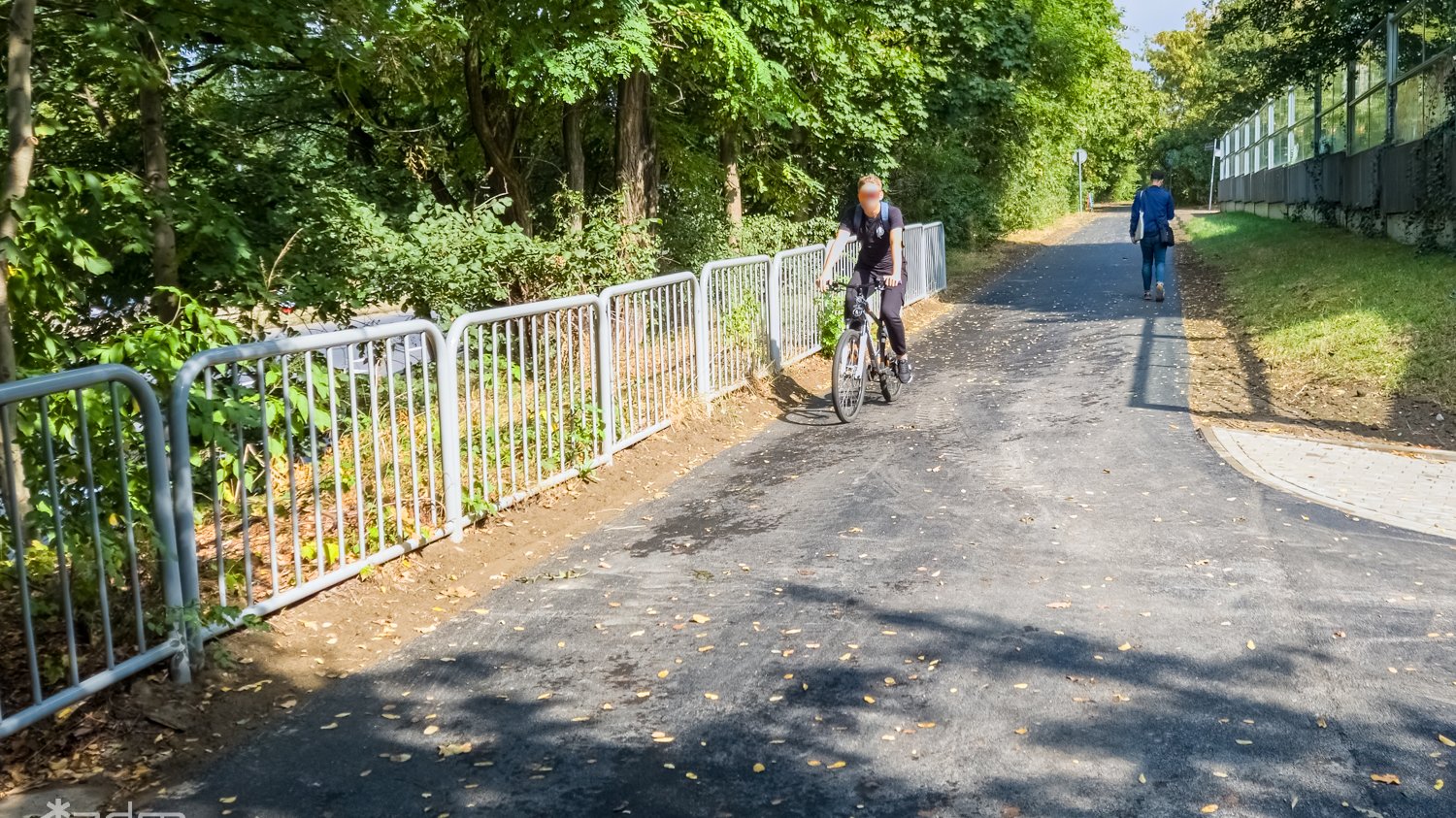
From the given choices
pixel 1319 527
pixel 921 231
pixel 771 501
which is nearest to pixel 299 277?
pixel 771 501

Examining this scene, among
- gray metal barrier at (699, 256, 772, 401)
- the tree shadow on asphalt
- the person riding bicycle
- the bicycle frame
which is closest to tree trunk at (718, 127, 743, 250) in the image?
gray metal barrier at (699, 256, 772, 401)

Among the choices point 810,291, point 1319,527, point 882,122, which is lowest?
point 1319,527

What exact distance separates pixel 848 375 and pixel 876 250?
116cm

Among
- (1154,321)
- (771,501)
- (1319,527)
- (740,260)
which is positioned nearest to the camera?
(1319,527)

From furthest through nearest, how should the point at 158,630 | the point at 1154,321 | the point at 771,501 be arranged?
the point at 1154,321, the point at 771,501, the point at 158,630

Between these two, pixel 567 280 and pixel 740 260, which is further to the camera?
pixel 567 280

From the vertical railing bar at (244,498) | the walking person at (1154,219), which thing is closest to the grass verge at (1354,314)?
the walking person at (1154,219)

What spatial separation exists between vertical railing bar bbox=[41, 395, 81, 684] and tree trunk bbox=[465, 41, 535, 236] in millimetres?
10763

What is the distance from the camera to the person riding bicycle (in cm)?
1054

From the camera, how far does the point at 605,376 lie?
825cm

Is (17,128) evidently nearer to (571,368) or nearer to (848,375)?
(571,368)

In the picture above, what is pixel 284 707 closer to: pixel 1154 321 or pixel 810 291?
pixel 810 291

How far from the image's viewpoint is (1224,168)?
59.2 m

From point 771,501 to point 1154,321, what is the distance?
33.4 ft
